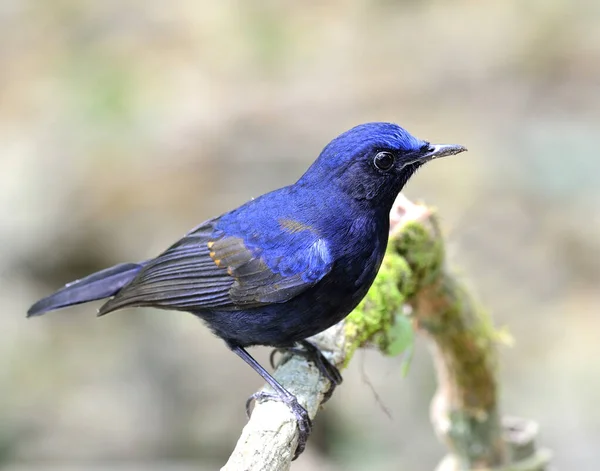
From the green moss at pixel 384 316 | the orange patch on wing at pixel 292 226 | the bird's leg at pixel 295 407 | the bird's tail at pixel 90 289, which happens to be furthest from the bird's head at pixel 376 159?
the bird's tail at pixel 90 289

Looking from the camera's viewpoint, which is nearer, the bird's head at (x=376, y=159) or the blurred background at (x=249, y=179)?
the bird's head at (x=376, y=159)

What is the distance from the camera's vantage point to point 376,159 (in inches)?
120

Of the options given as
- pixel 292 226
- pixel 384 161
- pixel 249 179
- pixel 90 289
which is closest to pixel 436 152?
pixel 384 161

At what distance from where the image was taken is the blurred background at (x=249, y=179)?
6.50 metres

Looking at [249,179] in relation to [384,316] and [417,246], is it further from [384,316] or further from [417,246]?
[384,316]

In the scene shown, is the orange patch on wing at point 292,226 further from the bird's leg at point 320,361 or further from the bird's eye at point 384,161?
the bird's leg at point 320,361

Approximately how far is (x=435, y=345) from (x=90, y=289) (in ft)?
5.37

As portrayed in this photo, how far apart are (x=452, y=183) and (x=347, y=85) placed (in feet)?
7.67

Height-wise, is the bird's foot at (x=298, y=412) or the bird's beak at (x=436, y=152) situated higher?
the bird's beak at (x=436, y=152)

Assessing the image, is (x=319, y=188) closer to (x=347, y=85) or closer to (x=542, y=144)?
(x=542, y=144)

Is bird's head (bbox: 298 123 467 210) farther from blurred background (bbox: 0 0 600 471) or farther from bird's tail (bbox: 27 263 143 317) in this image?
blurred background (bbox: 0 0 600 471)

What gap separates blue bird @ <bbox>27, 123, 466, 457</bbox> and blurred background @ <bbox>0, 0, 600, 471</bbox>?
2158mm

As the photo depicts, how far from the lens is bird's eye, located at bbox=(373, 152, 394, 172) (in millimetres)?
3057

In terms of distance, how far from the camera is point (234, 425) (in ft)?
21.0
